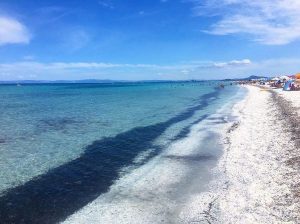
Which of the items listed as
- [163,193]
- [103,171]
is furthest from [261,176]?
[103,171]

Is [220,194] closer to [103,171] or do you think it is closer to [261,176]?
[261,176]

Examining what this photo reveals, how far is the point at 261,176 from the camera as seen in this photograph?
14.4 meters

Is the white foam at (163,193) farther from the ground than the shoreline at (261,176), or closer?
closer

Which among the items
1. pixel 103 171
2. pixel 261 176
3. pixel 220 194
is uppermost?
pixel 261 176

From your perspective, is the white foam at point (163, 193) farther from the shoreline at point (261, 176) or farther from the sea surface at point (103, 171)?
the shoreline at point (261, 176)

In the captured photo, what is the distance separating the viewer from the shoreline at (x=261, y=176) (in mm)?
10680

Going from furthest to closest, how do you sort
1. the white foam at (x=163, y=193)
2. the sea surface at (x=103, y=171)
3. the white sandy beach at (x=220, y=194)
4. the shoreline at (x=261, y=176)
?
the sea surface at (x=103, y=171) → the white foam at (x=163, y=193) → the white sandy beach at (x=220, y=194) → the shoreline at (x=261, y=176)

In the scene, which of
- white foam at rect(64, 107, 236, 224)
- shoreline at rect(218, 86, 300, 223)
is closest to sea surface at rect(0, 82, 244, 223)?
white foam at rect(64, 107, 236, 224)

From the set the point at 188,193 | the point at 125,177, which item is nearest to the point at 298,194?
the point at 188,193

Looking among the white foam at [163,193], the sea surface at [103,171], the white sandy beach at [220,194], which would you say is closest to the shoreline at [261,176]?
the white sandy beach at [220,194]

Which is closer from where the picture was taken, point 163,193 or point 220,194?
point 220,194

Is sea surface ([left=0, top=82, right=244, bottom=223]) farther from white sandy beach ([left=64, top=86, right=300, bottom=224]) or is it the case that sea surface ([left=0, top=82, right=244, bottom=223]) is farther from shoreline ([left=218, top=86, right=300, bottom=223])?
shoreline ([left=218, top=86, right=300, bottom=223])

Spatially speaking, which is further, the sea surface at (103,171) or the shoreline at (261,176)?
the sea surface at (103,171)

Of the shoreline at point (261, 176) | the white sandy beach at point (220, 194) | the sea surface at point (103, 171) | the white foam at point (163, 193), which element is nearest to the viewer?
the shoreline at point (261, 176)
